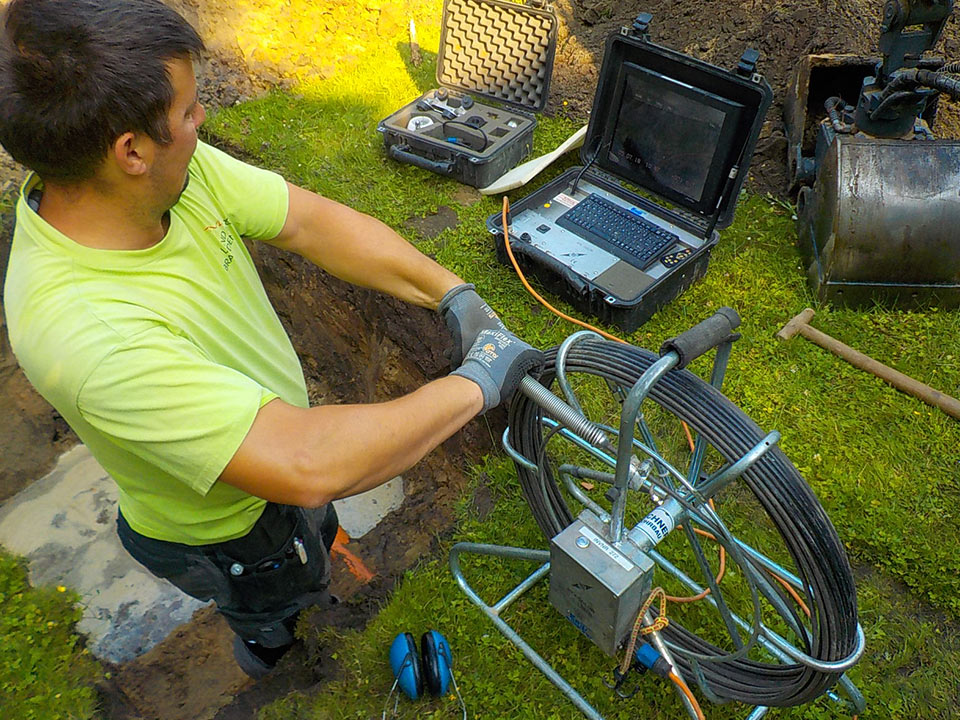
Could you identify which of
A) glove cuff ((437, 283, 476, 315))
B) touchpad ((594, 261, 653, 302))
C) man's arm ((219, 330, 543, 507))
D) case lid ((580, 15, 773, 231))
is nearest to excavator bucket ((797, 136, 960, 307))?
case lid ((580, 15, 773, 231))

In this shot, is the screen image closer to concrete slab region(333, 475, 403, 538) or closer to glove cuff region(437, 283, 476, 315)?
glove cuff region(437, 283, 476, 315)

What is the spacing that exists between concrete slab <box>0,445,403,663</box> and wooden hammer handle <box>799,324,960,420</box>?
236 cm

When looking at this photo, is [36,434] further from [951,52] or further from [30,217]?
[951,52]

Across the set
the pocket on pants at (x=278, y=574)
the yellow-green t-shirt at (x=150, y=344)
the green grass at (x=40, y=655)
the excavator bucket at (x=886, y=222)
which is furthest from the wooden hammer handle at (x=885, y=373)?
the green grass at (x=40, y=655)

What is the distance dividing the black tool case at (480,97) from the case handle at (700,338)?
106 inches

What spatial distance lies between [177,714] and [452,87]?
3.81 meters

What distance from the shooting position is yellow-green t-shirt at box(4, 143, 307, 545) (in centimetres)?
160

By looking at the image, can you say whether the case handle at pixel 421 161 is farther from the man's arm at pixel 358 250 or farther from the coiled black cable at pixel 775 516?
the coiled black cable at pixel 775 516

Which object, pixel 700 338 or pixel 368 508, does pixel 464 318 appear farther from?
pixel 368 508

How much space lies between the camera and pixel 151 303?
1796mm

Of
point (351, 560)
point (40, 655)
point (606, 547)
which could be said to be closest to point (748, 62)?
point (606, 547)

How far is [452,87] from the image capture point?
15.1 feet

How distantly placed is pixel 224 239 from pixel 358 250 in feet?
1.51

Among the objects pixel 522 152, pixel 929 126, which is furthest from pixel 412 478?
pixel 929 126
